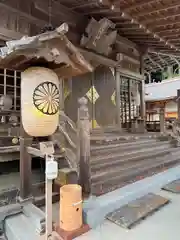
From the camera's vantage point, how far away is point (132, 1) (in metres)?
5.01

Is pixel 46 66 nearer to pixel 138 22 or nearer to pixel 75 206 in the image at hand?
pixel 75 206

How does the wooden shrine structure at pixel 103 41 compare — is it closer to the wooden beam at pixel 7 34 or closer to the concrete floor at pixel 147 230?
the wooden beam at pixel 7 34

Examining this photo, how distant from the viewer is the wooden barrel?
2439 millimetres

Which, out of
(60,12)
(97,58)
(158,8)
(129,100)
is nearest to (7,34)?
(60,12)

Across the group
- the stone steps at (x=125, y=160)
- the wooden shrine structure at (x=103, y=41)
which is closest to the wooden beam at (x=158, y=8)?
the wooden shrine structure at (x=103, y=41)

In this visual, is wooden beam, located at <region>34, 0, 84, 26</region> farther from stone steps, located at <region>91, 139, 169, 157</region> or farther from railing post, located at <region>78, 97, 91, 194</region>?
stone steps, located at <region>91, 139, 169, 157</region>

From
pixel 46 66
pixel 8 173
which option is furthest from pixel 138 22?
pixel 8 173

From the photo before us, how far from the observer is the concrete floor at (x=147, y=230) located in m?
2.40

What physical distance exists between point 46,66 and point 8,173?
3739 mm

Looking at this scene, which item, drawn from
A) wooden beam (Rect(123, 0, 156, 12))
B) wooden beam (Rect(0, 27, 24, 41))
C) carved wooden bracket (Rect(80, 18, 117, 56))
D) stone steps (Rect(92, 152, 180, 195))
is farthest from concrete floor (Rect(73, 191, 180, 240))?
carved wooden bracket (Rect(80, 18, 117, 56))

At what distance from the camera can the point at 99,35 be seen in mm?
6668

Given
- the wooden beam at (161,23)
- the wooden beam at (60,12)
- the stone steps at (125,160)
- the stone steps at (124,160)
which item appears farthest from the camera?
the wooden beam at (161,23)

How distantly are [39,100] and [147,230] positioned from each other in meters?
2.31

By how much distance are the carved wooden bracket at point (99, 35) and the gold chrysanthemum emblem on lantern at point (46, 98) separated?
4.64 meters
